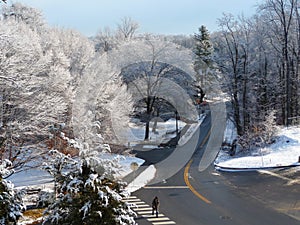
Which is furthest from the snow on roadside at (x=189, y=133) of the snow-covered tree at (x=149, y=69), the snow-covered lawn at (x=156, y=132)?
the snow-covered tree at (x=149, y=69)

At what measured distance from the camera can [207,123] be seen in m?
47.2

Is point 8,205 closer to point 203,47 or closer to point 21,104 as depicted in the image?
point 21,104

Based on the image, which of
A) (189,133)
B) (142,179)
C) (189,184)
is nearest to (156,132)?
Answer: (189,133)

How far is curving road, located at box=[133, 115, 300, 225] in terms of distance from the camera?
12.4 m

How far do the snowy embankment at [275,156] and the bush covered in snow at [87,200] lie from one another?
1411cm

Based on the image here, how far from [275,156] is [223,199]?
7.86 metres

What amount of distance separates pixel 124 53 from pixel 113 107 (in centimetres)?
1340

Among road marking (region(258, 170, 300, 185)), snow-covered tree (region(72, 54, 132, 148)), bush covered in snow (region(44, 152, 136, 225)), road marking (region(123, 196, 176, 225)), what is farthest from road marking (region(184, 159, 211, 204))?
bush covered in snow (region(44, 152, 136, 225))

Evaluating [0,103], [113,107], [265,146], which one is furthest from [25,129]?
[265,146]

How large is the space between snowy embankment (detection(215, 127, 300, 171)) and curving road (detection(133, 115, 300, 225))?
1331 mm

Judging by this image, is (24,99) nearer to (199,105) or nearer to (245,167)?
(245,167)

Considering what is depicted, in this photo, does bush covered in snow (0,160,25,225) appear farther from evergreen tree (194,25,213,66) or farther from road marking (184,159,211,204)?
evergreen tree (194,25,213,66)

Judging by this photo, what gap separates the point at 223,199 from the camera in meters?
15.0

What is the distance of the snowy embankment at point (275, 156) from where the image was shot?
65.4ft
